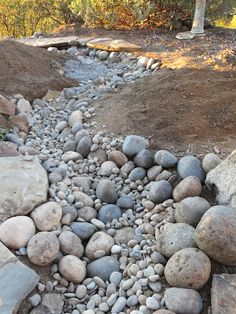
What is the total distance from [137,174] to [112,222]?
1.59 ft

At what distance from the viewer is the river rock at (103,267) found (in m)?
2.40

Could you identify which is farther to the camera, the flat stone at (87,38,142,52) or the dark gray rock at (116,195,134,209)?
the flat stone at (87,38,142,52)

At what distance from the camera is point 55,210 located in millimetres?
2615

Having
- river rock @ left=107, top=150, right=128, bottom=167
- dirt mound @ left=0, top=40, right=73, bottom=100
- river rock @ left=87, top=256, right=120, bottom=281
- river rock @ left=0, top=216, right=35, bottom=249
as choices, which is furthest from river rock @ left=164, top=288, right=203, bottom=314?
dirt mound @ left=0, top=40, right=73, bottom=100

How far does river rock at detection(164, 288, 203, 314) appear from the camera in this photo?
6.75ft

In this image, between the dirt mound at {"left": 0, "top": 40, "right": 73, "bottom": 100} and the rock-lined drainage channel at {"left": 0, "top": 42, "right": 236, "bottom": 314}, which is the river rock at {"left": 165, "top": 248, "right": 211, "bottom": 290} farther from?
the dirt mound at {"left": 0, "top": 40, "right": 73, "bottom": 100}

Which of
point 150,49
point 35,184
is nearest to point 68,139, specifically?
point 35,184

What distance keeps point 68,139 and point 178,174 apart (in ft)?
3.79

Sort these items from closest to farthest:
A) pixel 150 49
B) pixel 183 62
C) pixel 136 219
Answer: pixel 136 219 → pixel 183 62 → pixel 150 49

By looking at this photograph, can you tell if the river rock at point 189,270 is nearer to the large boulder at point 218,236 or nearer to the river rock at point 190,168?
the large boulder at point 218,236

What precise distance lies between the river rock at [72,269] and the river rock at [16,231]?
10.1 inches

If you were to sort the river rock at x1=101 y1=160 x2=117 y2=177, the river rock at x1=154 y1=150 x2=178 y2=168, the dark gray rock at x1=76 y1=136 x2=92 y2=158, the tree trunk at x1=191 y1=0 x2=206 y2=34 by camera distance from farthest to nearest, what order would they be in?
the tree trunk at x1=191 y1=0 x2=206 y2=34
the dark gray rock at x1=76 y1=136 x2=92 y2=158
the river rock at x1=101 y1=160 x2=117 y2=177
the river rock at x1=154 y1=150 x2=178 y2=168

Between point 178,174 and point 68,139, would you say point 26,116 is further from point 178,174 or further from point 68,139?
point 178,174

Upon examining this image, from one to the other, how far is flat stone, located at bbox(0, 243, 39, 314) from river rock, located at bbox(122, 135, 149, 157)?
127 centimetres
